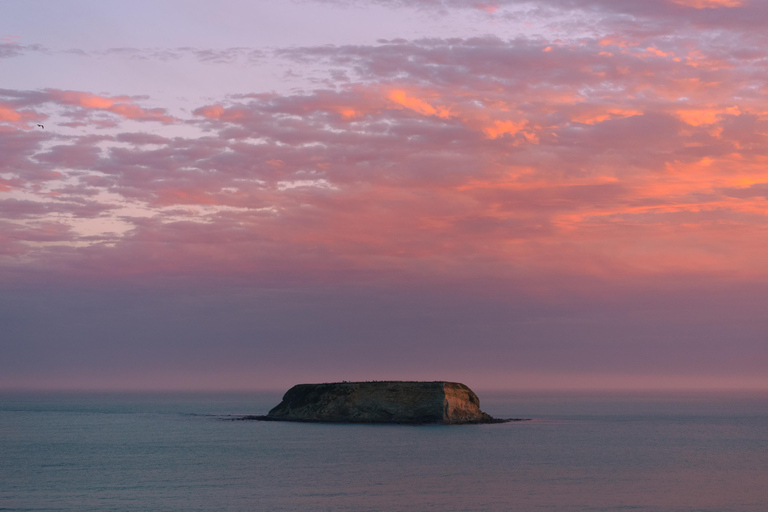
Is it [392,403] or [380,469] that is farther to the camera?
[392,403]

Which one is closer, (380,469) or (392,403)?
(380,469)

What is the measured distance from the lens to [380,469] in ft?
249

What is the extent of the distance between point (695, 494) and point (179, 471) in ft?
145

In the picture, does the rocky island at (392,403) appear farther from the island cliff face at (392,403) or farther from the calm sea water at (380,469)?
the calm sea water at (380,469)

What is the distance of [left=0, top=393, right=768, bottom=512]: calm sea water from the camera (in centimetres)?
5716

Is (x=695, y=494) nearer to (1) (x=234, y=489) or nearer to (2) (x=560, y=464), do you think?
(2) (x=560, y=464)

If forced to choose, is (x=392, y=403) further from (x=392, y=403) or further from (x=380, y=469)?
(x=380, y=469)

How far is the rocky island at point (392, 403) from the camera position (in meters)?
132

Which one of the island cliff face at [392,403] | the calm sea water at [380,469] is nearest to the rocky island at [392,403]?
the island cliff face at [392,403]

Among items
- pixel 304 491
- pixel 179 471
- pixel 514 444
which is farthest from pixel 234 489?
pixel 514 444

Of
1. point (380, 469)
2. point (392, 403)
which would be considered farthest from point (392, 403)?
point (380, 469)

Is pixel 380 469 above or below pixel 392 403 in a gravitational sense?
below

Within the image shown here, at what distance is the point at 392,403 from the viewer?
443ft

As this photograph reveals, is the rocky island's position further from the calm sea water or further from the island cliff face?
the calm sea water
